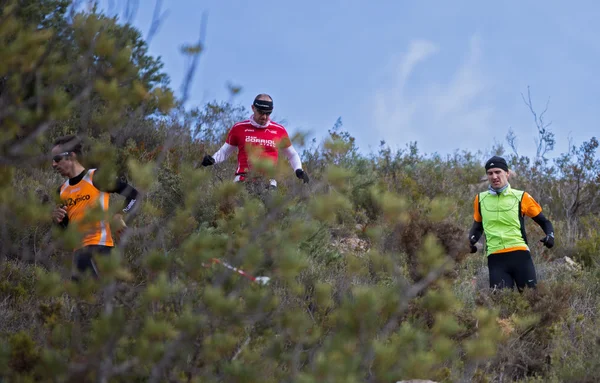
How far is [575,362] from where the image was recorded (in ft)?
17.5

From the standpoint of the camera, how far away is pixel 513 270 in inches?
274

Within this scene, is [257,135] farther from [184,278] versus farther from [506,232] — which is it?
[184,278]

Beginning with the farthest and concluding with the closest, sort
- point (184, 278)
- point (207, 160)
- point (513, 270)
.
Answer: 1. point (207, 160)
2. point (513, 270)
3. point (184, 278)

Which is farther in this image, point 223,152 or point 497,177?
point 223,152

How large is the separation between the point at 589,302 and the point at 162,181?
5409 mm

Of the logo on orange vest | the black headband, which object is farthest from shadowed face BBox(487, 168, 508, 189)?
the logo on orange vest

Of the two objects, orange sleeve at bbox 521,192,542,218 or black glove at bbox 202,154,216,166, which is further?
black glove at bbox 202,154,216,166

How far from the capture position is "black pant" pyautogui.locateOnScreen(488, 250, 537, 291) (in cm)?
688

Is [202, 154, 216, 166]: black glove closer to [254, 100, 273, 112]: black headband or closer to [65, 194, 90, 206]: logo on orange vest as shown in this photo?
[254, 100, 273, 112]: black headband

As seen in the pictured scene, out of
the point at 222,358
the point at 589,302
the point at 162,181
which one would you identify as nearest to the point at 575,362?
the point at 589,302

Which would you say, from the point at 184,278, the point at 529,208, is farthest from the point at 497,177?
the point at 184,278

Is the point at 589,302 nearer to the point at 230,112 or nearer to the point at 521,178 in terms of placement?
the point at 521,178

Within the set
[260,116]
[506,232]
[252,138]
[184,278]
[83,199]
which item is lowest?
[184,278]

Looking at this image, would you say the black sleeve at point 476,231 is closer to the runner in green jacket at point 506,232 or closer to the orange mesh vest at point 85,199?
the runner in green jacket at point 506,232
